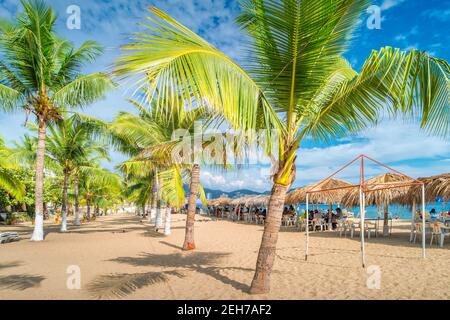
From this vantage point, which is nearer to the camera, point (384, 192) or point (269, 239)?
point (269, 239)

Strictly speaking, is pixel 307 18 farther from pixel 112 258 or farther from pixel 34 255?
pixel 34 255

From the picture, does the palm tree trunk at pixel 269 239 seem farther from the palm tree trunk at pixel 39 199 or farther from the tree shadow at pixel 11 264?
the palm tree trunk at pixel 39 199

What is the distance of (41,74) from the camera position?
12.7 metres

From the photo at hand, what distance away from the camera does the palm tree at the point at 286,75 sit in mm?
3014

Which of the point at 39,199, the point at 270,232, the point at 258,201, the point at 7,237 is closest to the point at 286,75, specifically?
the point at 270,232

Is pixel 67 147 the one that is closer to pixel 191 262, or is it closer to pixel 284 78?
pixel 191 262

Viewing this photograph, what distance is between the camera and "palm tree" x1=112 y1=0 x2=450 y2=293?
3014mm

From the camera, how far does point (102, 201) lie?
165ft

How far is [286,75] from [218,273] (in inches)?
178

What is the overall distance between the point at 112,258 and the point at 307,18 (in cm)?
823

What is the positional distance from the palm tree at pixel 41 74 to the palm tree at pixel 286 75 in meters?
9.41

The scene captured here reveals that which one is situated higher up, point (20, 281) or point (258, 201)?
point (258, 201)

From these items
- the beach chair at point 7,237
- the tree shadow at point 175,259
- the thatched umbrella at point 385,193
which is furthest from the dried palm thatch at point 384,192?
the beach chair at point 7,237
